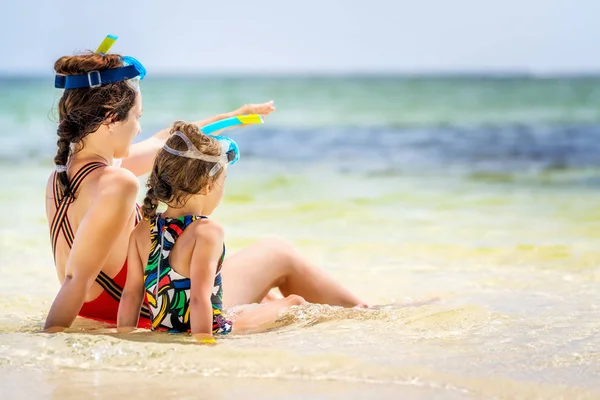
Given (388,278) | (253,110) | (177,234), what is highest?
(253,110)

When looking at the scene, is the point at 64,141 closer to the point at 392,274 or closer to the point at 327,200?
the point at 392,274

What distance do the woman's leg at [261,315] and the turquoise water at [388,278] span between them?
59 millimetres

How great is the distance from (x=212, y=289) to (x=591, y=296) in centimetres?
178

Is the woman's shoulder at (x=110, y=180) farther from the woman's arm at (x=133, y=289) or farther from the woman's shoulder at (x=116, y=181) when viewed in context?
the woman's arm at (x=133, y=289)

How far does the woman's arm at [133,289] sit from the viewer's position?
2.90m

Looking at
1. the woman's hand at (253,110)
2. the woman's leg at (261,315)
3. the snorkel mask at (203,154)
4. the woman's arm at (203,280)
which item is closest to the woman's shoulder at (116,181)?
the snorkel mask at (203,154)

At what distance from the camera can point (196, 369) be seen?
2.57m

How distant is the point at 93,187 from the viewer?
285 centimetres

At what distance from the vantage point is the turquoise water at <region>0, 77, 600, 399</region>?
2523mm

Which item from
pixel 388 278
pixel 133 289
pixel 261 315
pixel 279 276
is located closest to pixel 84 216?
pixel 133 289

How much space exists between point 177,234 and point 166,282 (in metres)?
0.15

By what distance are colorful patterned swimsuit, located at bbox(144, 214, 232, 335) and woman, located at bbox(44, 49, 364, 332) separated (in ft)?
0.39

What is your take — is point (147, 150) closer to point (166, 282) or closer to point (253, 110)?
point (253, 110)

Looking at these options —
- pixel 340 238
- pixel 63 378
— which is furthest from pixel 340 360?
pixel 340 238
